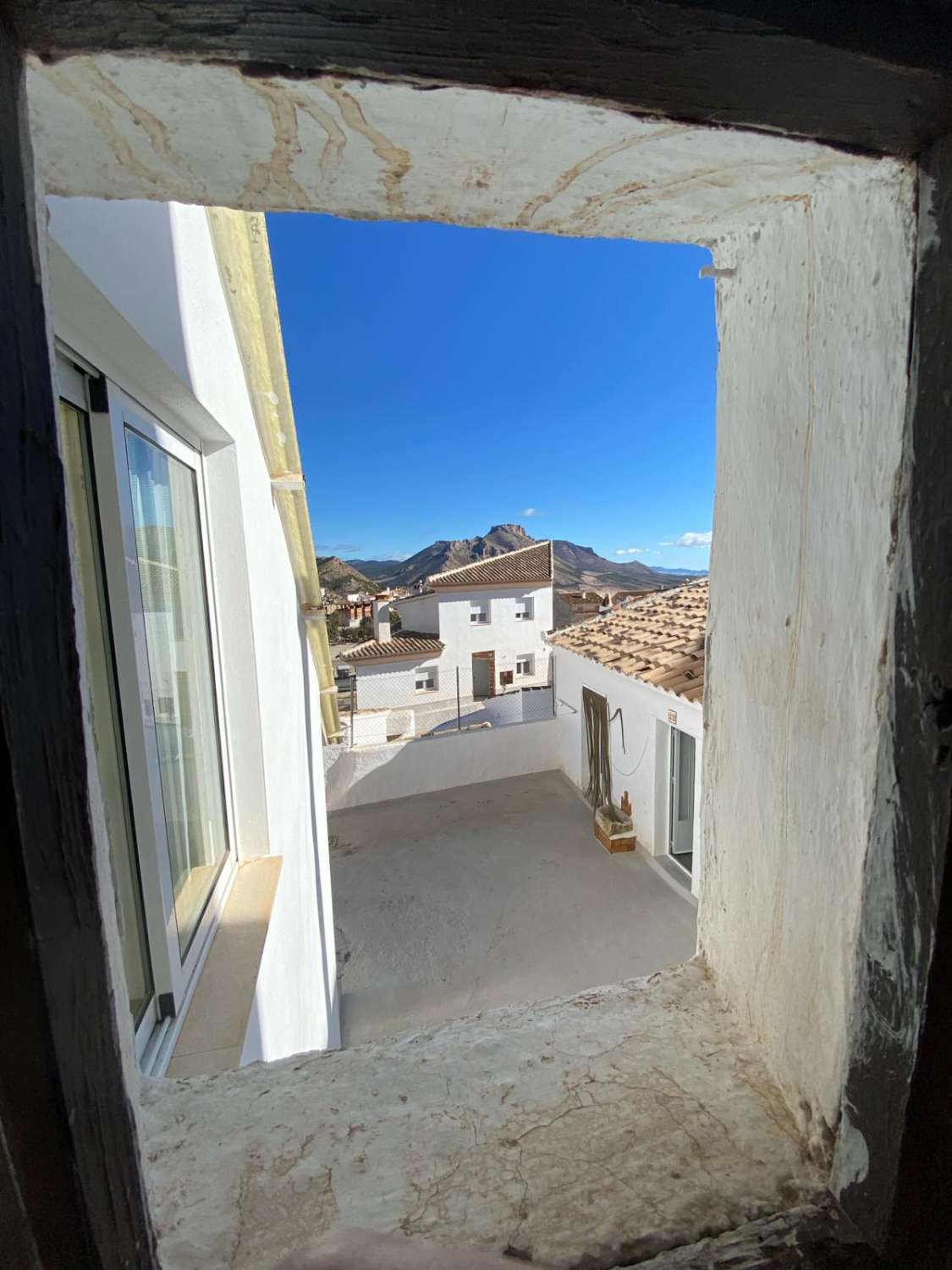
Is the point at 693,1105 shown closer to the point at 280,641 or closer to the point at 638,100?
the point at 638,100

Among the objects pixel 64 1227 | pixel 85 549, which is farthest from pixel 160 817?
pixel 64 1227

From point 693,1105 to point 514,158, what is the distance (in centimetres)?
101

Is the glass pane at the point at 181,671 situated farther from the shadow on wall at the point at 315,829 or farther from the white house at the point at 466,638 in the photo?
the white house at the point at 466,638

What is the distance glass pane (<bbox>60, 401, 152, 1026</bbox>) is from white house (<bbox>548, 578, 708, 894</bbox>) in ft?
14.7

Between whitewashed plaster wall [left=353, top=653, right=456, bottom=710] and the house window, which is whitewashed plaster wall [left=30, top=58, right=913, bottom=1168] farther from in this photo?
the house window

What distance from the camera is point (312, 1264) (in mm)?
514

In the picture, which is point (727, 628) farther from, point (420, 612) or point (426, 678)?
point (420, 612)

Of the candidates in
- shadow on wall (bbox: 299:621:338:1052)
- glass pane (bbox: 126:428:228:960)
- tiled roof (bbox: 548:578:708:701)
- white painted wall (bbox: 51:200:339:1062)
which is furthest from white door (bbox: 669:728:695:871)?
glass pane (bbox: 126:428:228:960)

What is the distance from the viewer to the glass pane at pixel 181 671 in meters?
1.43

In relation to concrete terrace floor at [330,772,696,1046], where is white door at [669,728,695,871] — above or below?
above

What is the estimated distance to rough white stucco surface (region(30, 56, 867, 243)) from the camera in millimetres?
428

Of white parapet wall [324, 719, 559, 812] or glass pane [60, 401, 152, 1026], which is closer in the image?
glass pane [60, 401, 152, 1026]

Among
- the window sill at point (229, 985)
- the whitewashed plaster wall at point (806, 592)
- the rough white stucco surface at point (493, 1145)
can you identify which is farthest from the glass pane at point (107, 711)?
the whitewashed plaster wall at point (806, 592)

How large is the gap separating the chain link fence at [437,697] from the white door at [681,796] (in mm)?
3510
